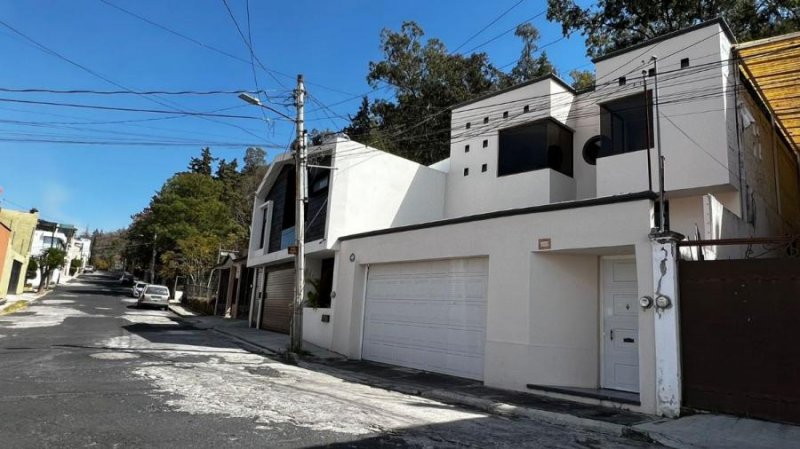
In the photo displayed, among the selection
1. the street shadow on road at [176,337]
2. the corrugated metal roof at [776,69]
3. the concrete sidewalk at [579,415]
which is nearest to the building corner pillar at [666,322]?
the concrete sidewalk at [579,415]

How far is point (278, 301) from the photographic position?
832 inches

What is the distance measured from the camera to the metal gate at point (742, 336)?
7066 mm

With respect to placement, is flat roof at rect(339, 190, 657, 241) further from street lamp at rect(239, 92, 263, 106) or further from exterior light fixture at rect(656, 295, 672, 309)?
street lamp at rect(239, 92, 263, 106)

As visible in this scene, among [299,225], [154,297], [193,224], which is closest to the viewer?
[299,225]

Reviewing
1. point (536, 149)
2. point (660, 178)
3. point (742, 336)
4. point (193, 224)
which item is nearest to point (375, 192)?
point (536, 149)

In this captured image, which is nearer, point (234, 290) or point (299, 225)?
point (299, 225)

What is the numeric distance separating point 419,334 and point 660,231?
634cm

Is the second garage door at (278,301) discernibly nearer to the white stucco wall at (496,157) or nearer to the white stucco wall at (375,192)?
the white stucco wall at (375,192)

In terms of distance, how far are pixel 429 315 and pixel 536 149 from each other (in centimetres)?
712

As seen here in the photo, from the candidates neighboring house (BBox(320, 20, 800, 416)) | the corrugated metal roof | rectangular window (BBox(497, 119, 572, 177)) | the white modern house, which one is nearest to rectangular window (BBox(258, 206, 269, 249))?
the white modern house

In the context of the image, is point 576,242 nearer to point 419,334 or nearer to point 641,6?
point 419,334

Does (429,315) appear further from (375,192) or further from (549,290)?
(375,192)

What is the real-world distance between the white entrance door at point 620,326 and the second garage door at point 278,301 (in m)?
12.5

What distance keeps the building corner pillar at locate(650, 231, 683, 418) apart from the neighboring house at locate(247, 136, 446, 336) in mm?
9922
